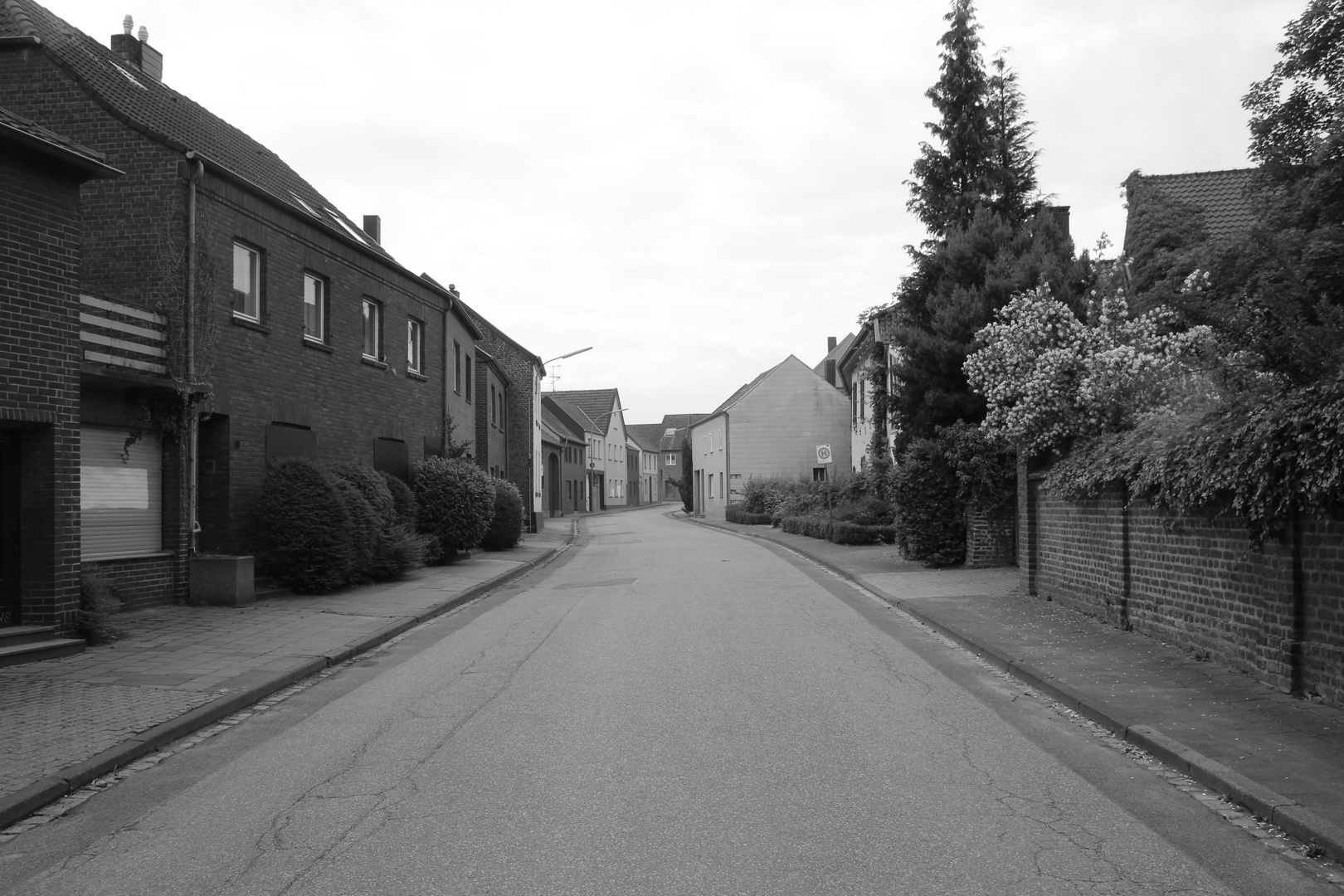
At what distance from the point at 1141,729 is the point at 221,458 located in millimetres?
13003

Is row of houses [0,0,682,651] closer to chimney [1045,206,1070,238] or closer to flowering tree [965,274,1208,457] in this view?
flowering tree [965,274,1208,457]

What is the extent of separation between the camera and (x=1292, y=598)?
24.9 feet

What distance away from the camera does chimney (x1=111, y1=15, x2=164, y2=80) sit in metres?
19.8

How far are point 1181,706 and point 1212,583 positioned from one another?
2.02 m

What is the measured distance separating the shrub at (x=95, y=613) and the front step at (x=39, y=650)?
261 mm

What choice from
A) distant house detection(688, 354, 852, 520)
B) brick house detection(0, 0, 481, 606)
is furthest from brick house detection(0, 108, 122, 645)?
distant house detection(688, 354, 852, 520)

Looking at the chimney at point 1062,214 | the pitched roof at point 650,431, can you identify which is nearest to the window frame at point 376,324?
the chimney at point 1062,214

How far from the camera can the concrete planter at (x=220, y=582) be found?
14.1 m

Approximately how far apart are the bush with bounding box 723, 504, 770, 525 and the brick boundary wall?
29278mm

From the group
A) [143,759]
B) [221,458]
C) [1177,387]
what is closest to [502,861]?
[143,759]

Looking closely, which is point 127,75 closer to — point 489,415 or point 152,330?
point 152,330

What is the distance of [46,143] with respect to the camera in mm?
10180

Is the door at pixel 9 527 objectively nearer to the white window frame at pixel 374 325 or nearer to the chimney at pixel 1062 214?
the white window frame at pixel 374 325

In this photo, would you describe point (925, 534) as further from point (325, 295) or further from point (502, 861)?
point (502, 861)
